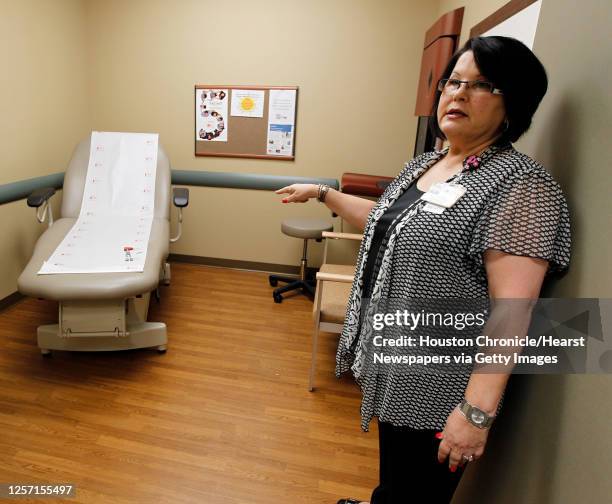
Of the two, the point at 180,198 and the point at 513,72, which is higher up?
the point at 513,72

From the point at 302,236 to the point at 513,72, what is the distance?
7.19 ft

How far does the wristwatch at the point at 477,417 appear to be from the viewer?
78cm

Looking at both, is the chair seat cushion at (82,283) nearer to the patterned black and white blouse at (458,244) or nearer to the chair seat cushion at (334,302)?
the chair seat cushion at (334,302)

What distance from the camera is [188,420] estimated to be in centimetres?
183

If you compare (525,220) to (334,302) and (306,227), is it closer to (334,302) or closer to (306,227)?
(334,302)

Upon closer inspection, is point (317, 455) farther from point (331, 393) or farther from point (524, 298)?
point (524, 298)

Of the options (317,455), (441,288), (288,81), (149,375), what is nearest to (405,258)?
(441,288)

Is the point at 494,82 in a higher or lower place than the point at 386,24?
lower

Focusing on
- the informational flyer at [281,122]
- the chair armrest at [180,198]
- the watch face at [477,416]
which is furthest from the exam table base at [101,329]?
the watch face at [477,416]

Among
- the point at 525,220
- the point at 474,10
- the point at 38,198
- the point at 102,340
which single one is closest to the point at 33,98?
the point at 38,198

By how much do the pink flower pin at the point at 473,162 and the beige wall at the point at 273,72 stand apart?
248 centimetres

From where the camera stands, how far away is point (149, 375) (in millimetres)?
2123

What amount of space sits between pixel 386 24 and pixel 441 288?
9.25ft

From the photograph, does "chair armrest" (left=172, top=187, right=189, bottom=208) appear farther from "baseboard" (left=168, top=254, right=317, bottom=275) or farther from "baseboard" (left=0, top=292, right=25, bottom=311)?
"baseboard" (left=0, top=292, right=25, bottom=311)
